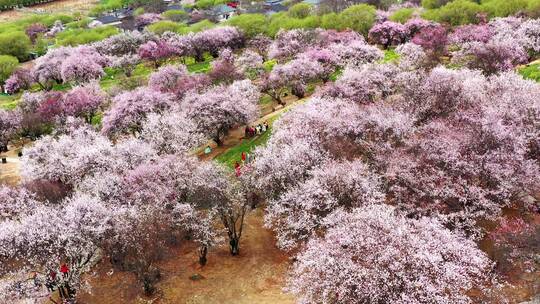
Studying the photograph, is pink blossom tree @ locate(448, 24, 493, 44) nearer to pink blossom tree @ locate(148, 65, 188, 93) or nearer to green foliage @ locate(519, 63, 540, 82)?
green foliage @ locate(519, 63, 540, 82)

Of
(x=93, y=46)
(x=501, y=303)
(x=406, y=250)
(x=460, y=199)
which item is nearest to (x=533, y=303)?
(x=501, y=303)

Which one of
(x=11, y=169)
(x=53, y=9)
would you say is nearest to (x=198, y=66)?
(x=11, y=169)

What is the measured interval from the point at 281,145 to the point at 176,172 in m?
7.93

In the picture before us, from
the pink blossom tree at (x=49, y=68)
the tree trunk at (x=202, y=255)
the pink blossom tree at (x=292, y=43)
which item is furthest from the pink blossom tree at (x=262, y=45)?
the tree trunk at (x=202, y=255)

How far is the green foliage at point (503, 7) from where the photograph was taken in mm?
69312

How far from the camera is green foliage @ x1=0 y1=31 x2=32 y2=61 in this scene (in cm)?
10125

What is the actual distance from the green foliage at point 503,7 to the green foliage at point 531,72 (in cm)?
2475

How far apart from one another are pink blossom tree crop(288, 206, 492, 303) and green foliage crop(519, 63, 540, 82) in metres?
29.9

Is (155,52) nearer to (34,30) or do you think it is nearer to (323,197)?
(323,197)

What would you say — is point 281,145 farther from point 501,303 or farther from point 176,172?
point 501,303

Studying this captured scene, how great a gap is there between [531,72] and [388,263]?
36462mm

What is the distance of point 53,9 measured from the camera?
180 meters

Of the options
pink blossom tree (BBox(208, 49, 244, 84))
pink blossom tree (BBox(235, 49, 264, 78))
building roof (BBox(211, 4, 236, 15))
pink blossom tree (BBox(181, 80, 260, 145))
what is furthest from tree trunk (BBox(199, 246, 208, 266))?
building roof (BBox(211, 4, 236, 15))

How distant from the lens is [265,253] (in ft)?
101
